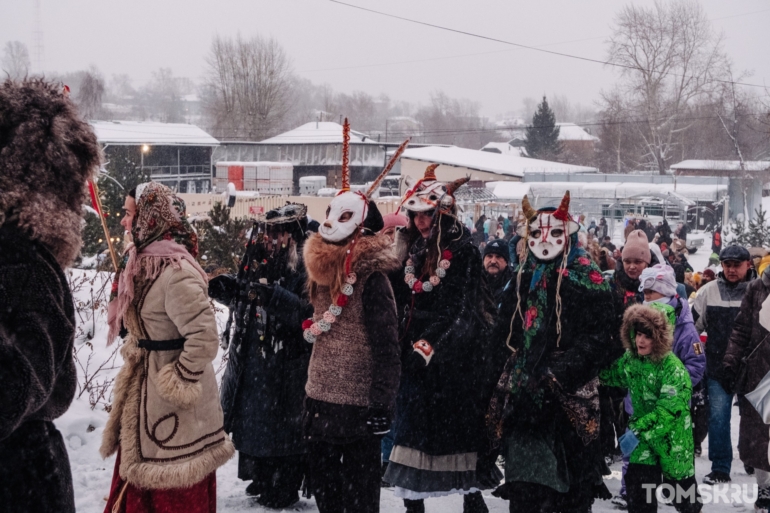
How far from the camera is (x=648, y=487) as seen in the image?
15.3 ft

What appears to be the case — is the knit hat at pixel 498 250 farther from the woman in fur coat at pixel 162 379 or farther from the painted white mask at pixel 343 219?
the woman in fur coat at pixel 162 379

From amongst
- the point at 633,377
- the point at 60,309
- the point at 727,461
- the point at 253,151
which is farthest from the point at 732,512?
the point at 253,151

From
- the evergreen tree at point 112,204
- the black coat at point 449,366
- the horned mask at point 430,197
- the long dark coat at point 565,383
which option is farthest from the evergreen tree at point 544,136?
the long dark coat at point 565,383

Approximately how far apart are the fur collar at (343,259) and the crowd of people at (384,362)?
11 mm

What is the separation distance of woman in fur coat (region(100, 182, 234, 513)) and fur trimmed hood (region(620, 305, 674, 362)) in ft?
8.30

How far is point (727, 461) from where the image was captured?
639 cm

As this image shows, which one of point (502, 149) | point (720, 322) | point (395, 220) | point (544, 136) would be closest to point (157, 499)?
point (395, 220)

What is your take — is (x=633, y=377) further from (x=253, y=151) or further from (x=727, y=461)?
(x=253, y=151)

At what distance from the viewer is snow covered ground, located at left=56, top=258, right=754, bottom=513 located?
5070 millimetres

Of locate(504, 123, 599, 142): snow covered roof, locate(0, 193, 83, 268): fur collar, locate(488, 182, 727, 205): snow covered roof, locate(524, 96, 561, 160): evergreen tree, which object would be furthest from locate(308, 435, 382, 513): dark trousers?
locate(504, 123, 599, 142): snow covered roof

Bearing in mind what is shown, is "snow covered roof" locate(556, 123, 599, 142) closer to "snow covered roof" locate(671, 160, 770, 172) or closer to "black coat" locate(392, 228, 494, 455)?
"snow covered roof" locate(671, 160, 770, 172)

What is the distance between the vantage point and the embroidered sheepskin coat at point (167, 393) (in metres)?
3.75

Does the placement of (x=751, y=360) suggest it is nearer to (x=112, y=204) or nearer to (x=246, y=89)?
(x=112, y=204)

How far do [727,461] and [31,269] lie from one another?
5865 millimetres
